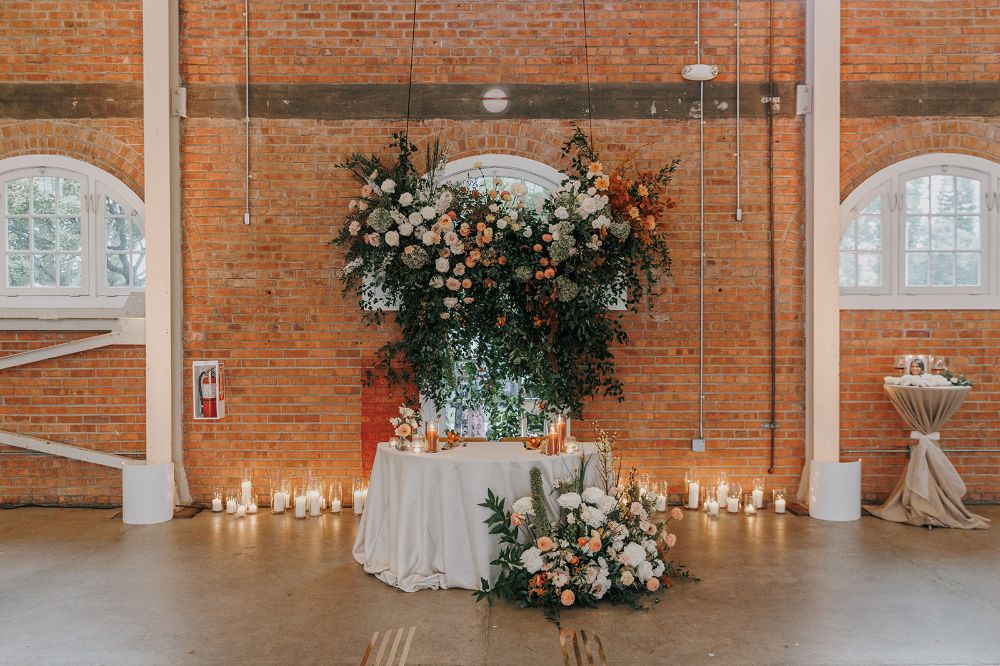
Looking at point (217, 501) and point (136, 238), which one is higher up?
point (136, 238)

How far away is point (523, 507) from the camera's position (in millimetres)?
3941

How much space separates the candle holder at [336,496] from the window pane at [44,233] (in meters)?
3.10

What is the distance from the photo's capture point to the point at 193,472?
599cm

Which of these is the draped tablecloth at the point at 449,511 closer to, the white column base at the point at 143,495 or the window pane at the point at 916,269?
the white column base at the point at 143,495

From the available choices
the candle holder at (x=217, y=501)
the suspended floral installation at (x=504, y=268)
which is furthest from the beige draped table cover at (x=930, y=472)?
the candle holder at (x=217, y=501)

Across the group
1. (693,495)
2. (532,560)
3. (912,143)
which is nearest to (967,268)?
(912,143)

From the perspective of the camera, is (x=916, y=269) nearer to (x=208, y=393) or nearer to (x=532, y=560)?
(x=532, y=560)

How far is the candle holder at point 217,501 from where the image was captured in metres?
5.79

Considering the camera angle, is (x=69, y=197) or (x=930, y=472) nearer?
(x=930, y=472)

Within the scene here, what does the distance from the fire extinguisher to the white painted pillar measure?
357 millimetres

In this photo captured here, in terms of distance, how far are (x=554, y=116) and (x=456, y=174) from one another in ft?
3.11

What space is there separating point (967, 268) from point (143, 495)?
6960 millimetres

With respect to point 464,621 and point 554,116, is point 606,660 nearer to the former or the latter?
point 464,621

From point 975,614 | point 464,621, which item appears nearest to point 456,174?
point 464,621
